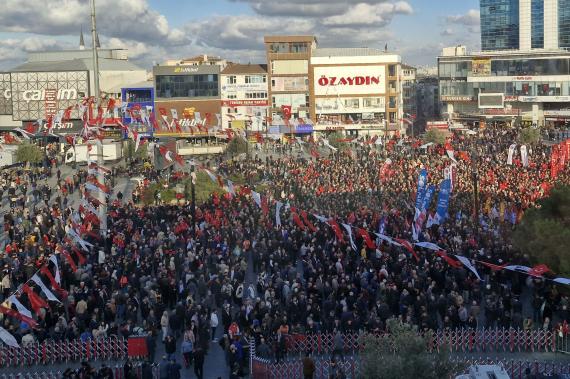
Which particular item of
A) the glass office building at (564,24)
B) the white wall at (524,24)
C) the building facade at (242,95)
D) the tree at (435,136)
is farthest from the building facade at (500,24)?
the tree at (435,136)

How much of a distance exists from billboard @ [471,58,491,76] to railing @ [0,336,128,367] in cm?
6158

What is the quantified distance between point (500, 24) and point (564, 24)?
26.1 feet

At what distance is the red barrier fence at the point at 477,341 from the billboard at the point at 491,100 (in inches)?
2231

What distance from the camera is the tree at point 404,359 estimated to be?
34.6 ft

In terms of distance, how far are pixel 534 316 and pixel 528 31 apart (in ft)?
249

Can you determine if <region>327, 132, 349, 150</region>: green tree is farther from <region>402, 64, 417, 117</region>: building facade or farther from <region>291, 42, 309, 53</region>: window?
<region>402, 64, 417, 117</region>: building facade

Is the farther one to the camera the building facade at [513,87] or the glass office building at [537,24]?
the glass office building at [537,24]

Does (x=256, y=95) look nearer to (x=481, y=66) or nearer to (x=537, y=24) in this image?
(x=481, y=66)

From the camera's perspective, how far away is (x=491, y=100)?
7006cm

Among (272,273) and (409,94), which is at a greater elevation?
(409,94)

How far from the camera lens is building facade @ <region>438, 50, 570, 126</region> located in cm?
6862

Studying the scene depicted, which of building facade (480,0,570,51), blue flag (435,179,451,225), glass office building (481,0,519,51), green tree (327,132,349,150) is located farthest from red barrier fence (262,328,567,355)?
glass office building (481,0,519,51)

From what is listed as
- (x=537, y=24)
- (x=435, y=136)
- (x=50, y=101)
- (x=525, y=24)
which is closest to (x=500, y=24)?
(x=525, y=24)

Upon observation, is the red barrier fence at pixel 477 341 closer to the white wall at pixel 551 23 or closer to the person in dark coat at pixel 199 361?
the person in dark coat at pixel 199 361
